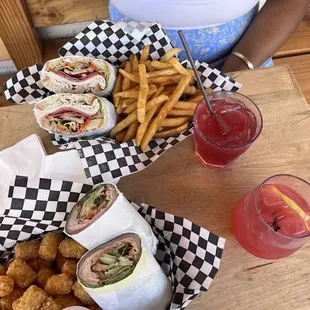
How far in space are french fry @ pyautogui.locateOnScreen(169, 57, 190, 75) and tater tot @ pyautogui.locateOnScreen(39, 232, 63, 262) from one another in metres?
0.66

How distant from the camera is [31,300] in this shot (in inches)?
37.1

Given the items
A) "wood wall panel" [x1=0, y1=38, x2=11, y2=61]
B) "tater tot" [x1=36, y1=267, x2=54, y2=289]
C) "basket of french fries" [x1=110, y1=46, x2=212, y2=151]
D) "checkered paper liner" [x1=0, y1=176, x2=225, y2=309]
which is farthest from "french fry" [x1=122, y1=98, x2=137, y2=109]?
"wood wall panel" [x1=0, y1=38, x2=11, y2=61]

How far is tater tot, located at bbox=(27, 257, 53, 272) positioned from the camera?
42.3 inches

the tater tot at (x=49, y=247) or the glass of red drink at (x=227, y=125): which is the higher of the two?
the glass of red drink at (x=227, y=125)

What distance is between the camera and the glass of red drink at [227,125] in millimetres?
1080

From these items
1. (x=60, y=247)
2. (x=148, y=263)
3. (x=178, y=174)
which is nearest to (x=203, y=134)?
(x=178, y=174)

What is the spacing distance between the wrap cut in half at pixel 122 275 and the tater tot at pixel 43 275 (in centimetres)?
21

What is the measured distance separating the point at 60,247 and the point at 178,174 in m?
0.43

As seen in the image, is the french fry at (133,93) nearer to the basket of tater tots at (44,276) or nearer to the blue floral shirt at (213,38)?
the blue floral shirt at (213,38)

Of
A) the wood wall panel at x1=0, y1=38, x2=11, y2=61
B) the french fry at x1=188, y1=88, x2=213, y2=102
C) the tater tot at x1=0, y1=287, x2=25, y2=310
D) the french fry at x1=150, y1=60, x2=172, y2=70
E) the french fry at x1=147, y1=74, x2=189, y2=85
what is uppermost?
the french fry at x1=150, y1=60, x2=172, y2=70

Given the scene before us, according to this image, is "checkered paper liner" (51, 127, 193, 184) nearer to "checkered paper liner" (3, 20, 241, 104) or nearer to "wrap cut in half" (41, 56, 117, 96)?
"wrap cut in half" (41, 56, 117, 96)

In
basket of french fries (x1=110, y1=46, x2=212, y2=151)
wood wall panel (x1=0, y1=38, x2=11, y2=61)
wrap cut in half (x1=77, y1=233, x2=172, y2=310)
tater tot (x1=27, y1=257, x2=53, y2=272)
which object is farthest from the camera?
wood wall panel (x1=0, y1=38, x2=11, y2=61)

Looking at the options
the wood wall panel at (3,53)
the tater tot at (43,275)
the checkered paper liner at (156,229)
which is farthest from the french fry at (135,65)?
the wood wall panel at (3,53)

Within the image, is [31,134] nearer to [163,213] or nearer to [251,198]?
[163,213]
